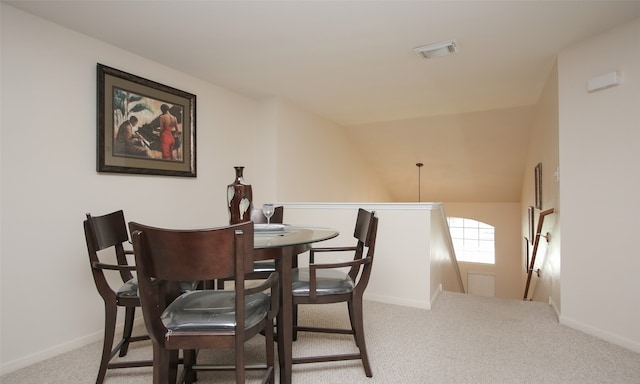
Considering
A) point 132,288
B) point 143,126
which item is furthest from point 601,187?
Result: point 143,126

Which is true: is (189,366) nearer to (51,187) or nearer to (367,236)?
(367,236)

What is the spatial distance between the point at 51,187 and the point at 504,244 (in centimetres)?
742

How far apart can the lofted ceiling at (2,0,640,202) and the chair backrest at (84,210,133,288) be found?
1312mm

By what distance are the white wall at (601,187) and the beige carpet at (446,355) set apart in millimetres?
220

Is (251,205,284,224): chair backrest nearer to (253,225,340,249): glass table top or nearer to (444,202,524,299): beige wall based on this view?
(253,225,340,249): glass table top

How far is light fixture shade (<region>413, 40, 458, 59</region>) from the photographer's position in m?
2.63

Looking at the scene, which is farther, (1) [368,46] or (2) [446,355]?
(1) [368,46]

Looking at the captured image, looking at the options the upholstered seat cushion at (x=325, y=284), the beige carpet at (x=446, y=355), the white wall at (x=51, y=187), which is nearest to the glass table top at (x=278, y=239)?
the upholstered seat cushion at (x=325, y=284)

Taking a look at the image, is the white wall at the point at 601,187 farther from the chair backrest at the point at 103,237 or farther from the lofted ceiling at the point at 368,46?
the chair backrest at the point at 103,237

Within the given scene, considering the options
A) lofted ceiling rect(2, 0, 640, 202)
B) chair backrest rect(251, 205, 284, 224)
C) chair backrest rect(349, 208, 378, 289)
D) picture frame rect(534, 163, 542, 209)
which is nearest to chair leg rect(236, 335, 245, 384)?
chair backrest rect(349, 208, 378, 289)

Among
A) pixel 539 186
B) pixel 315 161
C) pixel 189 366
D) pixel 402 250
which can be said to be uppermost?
pixel 315 161

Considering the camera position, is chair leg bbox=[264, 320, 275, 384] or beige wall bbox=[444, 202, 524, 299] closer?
chair leg bbox=[264, 320, 275, 384]

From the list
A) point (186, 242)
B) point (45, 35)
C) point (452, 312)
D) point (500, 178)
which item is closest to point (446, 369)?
point (452, 312)

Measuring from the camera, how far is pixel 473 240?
763 centimetres
